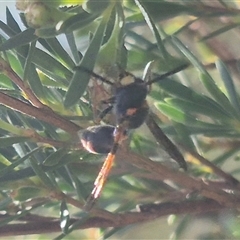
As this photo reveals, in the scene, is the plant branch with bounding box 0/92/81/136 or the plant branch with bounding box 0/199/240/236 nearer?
the plant branch with bounding box 0/92/81/136

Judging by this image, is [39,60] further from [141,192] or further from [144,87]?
[141,192]

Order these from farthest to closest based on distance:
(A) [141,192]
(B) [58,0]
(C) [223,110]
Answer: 1. (A) [141,192]
2. (C) [223,110]
3. (B) [58,0]

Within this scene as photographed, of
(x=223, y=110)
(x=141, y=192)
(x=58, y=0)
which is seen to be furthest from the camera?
(x=141, y=192)

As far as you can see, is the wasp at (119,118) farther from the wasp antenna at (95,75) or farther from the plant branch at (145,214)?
the plant branch at (145,214)

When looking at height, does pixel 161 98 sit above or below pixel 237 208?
above

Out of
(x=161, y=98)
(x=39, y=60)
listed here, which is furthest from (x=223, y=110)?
(x=39, y=60)

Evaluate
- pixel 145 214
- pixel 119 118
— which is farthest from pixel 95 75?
pixel 145 214

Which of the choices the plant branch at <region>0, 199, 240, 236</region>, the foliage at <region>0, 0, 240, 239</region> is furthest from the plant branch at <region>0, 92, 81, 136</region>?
the plant branch at <region>0, 199, 240, 236</region>

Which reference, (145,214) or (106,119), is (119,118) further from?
(145,214)

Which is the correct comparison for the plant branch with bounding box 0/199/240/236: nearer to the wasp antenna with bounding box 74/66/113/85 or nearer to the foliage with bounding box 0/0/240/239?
the foliage with bounding box 0/0/240/239
